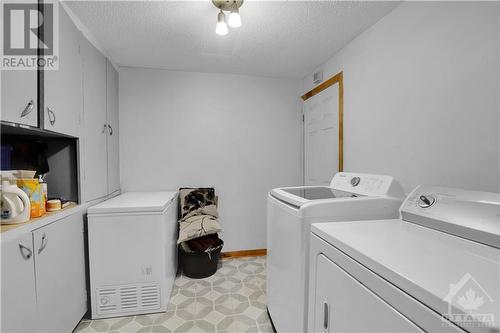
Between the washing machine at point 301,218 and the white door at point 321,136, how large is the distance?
0.73 m

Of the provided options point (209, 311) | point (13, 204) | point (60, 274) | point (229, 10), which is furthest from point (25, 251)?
point (229, 10)

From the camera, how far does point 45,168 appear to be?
1.65 metres

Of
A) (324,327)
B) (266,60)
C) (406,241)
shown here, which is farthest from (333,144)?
(324,327)

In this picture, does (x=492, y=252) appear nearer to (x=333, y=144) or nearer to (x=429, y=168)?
(x=429, y=168)

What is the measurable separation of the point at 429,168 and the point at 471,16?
2.70ft

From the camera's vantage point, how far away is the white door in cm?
224

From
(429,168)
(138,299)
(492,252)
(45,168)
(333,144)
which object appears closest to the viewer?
(492,252)

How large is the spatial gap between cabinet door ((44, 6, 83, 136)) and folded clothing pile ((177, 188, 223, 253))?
124 cm

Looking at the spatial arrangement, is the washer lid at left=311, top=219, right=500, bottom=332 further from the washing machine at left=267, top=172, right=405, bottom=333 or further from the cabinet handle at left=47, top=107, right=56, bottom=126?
the cabinet handle at left=47, top=107, right=56, bottom=126
